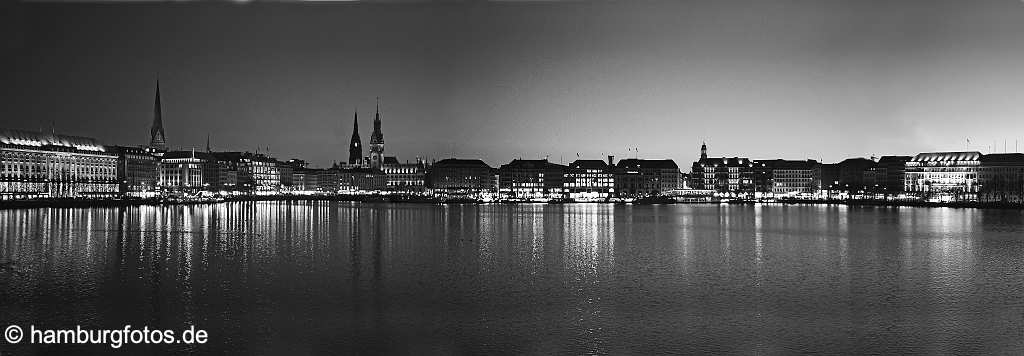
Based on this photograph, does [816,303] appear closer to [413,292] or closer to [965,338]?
[965,338]

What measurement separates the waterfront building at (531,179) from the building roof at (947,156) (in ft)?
173

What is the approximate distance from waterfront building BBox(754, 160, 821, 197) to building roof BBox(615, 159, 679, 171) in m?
13.8

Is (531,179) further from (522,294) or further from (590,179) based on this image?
(522,294)

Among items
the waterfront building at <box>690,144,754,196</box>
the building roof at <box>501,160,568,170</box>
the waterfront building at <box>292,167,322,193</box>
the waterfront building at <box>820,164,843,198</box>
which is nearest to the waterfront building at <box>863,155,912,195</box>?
the waterfront building at <box>820,164,843,198</box>

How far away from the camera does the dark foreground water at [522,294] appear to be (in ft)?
39.9

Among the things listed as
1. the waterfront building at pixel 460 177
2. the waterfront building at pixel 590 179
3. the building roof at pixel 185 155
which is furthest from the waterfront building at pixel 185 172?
the waterfront building at pixel 590 179

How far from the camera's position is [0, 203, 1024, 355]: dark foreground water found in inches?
479

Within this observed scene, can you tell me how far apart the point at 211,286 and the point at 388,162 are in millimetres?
140974

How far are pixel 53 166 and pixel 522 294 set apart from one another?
86.1m

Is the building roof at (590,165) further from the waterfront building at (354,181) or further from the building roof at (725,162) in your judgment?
the waterfront building at (354,181)

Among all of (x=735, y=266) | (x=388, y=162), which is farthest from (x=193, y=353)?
(x=388, y=162)

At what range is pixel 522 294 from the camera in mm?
16406

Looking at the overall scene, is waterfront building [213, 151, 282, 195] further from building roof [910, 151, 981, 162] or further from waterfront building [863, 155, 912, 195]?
building roof [910, 151, 981, 162]

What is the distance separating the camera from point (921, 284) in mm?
18125
